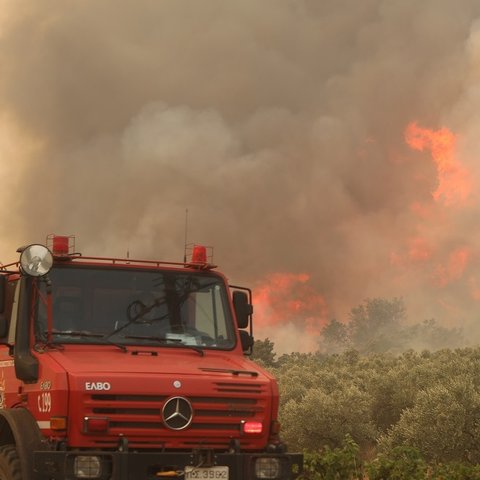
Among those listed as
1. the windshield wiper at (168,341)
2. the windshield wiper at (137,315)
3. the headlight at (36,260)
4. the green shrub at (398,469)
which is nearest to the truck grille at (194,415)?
the windshield wiper at (168,341)

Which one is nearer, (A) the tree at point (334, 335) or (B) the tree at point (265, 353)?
(B) the tree at point (265, 353)

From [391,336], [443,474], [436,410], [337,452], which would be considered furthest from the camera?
[391,336]

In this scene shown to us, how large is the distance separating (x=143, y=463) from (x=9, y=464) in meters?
1.47

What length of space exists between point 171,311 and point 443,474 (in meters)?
5.58

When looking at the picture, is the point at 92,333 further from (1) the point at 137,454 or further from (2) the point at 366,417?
(2) the point at 366,417

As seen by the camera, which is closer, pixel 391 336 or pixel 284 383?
pixel 284 383

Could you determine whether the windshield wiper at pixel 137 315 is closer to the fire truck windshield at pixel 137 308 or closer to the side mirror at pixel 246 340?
the fire truck windshield at pixel 137 308

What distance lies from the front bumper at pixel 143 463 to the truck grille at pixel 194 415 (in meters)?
0.16

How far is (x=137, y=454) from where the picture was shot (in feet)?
31.7

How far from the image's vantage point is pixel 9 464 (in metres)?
10.1

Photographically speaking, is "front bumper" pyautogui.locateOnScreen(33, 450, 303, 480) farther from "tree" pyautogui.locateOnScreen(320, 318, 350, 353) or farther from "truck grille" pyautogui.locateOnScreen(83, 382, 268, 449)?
"tree" pyautogui.locateOnScreen(320, 318, 350, 353)

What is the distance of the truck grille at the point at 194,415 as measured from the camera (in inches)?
387

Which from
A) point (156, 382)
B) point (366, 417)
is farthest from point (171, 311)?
point (366, 417)

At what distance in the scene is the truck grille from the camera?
387 inches
